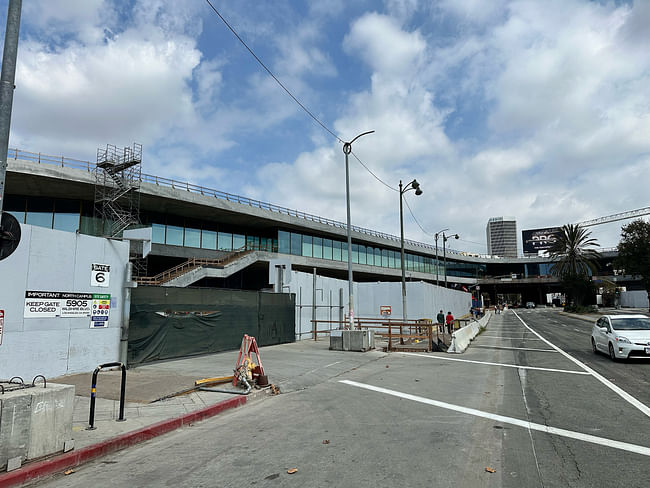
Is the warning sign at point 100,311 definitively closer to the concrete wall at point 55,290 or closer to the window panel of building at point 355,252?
the concrete wall at point 55,290

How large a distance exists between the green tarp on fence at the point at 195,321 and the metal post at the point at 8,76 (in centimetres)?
858

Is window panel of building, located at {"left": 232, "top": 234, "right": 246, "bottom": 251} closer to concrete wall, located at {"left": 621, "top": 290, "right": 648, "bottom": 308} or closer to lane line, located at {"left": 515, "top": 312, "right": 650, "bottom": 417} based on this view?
lane line, located at {"left": 515, "top": 312, "right": 650, "bottom": 417}

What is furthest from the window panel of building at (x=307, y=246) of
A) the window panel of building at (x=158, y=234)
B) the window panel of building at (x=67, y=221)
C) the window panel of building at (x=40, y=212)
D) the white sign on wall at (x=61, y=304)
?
the white sign on wall at (x=61, y=304)

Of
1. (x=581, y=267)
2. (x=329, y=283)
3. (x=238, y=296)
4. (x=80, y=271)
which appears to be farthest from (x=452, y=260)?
(x=80, y=271)

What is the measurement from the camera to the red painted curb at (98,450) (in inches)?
190

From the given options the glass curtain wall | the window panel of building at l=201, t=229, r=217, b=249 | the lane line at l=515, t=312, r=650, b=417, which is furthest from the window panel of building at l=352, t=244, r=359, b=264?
the lane line at l=515, t=312, r=650, b=417

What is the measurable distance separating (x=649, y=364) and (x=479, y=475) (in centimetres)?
1198

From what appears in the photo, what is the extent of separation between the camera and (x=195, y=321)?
51.2ft

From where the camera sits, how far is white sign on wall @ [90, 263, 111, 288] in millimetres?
11914

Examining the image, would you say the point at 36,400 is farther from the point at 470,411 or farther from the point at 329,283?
the point at 329,283

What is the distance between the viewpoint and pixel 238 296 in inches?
708

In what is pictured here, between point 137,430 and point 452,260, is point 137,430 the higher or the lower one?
the lower one

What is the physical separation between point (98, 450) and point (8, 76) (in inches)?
198

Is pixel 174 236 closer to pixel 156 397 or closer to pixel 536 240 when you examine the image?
pixel 156 397
